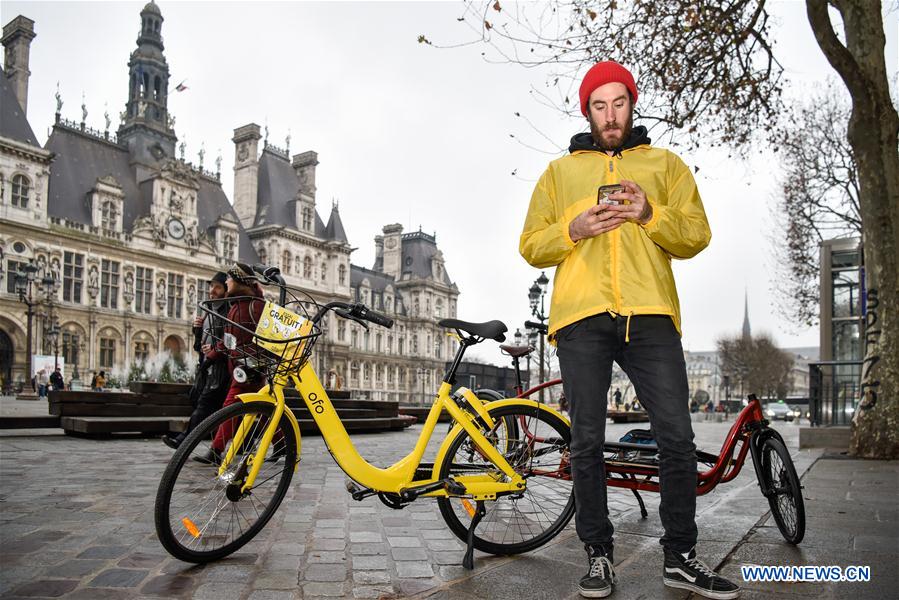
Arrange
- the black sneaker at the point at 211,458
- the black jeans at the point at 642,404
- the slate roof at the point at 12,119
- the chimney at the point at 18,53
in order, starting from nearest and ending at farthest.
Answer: the black jeans at the point at 642,404 < the black sneaker at the point at 211,458 < the slate roof at the point at 12,119 < the chimney at the point at 18,53

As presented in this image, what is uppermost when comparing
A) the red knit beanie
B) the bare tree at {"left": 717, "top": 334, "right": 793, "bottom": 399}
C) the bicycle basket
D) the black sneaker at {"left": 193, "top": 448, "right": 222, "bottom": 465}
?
the red knit beanie

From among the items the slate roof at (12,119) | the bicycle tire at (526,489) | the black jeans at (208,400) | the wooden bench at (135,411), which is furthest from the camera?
the slate roof at (12,119)

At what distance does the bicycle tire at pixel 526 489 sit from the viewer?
3404mm

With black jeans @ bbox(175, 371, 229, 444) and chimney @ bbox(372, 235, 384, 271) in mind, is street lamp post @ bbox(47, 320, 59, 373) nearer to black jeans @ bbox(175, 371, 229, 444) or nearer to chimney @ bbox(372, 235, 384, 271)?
black jeans @ bbox(175, 371, 229, 444)

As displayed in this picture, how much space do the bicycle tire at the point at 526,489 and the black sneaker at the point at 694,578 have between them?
0.75 m

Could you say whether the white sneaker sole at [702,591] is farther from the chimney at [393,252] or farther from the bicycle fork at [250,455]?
the chimney at [393,252]

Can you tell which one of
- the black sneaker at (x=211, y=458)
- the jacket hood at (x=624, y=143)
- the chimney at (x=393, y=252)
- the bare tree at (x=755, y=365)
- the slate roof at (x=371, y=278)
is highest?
the chimney at (x=393, y=252)

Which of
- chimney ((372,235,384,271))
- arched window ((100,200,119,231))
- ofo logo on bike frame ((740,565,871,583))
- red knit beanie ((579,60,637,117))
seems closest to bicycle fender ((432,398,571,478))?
ofo logo on bike frame ((740,565,871,583))

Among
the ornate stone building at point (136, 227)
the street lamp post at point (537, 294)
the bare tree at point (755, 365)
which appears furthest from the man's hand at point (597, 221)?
the bare tree at point (755, 365)

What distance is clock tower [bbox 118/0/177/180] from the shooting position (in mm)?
44031

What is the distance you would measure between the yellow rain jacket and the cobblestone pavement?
122 cm

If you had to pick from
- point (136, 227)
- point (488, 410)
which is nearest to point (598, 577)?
point (488, 410)

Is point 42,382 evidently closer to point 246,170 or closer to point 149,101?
point 149,101

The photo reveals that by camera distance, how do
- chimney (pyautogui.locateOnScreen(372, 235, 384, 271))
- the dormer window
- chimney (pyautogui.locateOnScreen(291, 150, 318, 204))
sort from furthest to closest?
chimney (pyautogui.locateOnScreen(372, 235, 384, 271)) < chimney (pyautogui.locateOnScreen(291, 150, 318, 204)) < the dormer window
